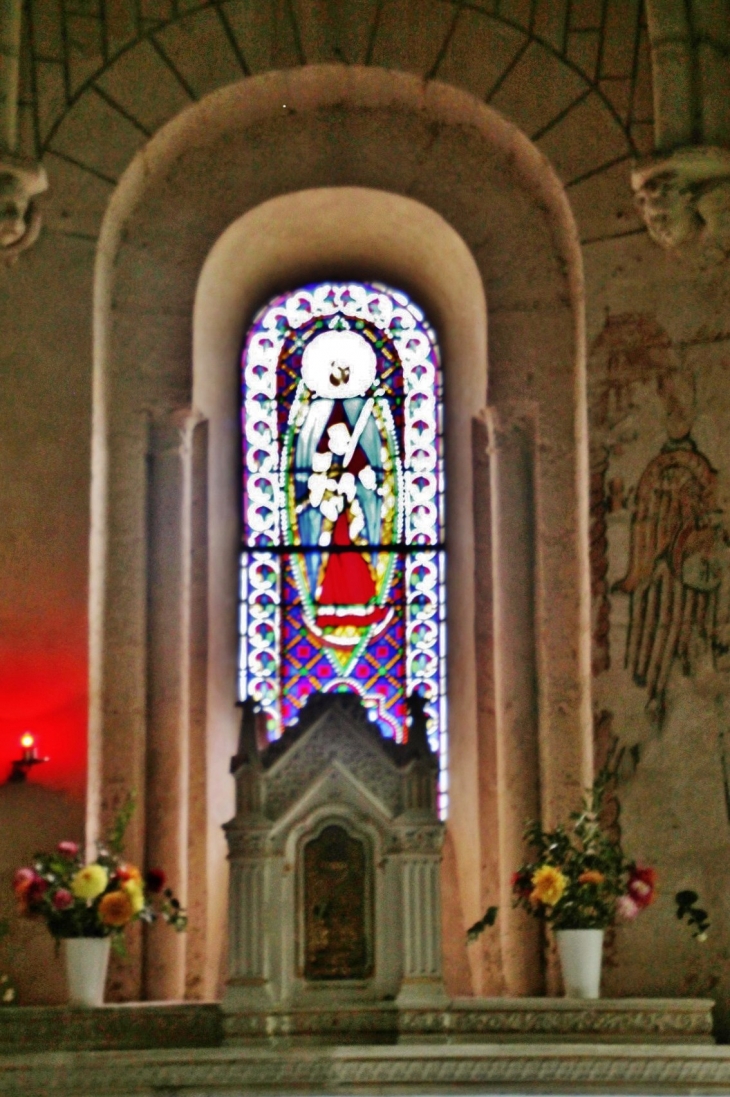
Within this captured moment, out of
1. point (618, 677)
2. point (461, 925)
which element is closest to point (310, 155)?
point (618, 677)

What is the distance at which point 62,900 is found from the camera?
10.2 meters

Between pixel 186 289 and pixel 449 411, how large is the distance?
1846 mm

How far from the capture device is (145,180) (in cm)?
→ 1238

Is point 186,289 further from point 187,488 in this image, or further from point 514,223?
point 514,223

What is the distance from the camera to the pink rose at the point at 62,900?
33.3ft

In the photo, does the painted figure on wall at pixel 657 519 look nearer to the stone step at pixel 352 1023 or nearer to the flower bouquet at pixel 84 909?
the stone step at pixel 352 1023

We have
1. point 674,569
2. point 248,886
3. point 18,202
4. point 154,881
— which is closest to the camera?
point 248,886

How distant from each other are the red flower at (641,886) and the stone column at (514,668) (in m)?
1.22

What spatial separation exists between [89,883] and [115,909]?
0.59 ft

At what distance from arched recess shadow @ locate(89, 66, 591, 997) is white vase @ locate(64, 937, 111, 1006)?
121cm

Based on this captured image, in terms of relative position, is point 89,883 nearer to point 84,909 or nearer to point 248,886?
point 84,909

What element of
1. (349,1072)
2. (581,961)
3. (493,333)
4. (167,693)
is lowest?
(349,1072)

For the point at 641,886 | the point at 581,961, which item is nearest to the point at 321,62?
the point at 641,886

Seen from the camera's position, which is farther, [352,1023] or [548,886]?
[548,886]
